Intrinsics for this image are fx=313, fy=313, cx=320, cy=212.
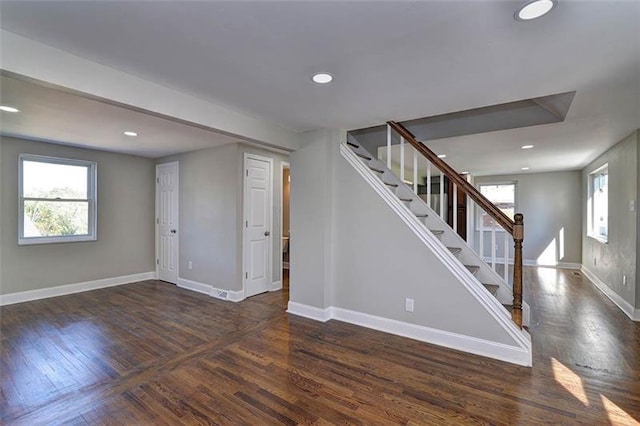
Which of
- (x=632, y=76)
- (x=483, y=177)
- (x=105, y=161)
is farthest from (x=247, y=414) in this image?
(x=483, y=177)

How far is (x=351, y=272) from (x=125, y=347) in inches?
93.0

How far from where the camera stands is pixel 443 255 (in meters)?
3.02

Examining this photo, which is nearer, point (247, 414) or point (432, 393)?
point (247, 414)

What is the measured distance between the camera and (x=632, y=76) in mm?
2234

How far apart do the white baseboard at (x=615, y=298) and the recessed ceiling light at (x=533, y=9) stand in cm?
399

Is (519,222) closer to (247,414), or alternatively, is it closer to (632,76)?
(632,76)

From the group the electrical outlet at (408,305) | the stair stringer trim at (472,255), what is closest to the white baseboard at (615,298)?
the stair stringer trim at (472,255)

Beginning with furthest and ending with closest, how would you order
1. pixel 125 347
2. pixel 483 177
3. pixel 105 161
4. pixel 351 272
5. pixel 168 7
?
pixel 483 177 → pixel 105 161 → pixel 351 272 → pixel 125 347 → pixel 168 7

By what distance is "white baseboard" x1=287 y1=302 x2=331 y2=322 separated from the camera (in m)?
3.68

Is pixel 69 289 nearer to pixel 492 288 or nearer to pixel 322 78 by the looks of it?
pixel 322 78

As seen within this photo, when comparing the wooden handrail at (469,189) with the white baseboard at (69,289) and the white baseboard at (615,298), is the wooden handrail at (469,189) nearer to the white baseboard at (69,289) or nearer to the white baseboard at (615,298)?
the white baseboard at (615,298)

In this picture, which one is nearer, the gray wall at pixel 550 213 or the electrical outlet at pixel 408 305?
the electrical outlet at pixel 408 305

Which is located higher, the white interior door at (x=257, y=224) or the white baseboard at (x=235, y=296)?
the white interior door at (x=257, y=224)

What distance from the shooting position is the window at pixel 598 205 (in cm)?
529
